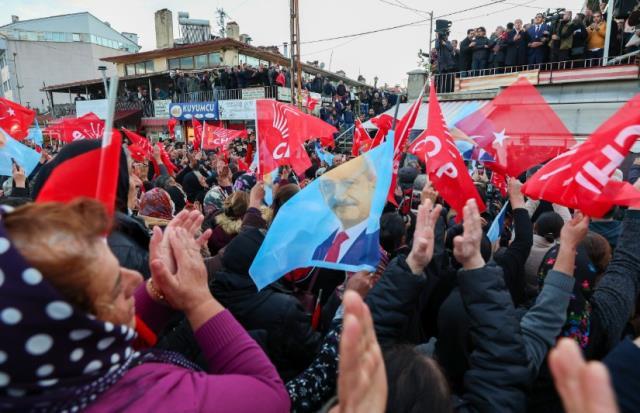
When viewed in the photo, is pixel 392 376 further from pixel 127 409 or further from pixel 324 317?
pixel 324 317

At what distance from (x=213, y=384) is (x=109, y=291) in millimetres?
335

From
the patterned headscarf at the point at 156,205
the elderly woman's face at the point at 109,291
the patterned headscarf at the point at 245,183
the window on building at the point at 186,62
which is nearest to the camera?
the elderly woman's face at the point at 109,291

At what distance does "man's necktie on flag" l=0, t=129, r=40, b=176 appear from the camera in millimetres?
4581

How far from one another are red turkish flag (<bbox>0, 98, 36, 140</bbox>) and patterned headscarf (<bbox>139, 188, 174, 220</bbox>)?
378cm

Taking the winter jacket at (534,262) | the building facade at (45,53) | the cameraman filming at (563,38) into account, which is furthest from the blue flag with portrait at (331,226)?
the building facade at (45,53)

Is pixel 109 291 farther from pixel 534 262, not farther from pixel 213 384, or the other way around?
pixel 534 262

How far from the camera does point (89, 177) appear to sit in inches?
50.1

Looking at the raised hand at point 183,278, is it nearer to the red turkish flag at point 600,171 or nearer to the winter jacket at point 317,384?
the winter jacket at point 317,384

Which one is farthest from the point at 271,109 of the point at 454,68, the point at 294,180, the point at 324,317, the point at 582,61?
the point at 454,68

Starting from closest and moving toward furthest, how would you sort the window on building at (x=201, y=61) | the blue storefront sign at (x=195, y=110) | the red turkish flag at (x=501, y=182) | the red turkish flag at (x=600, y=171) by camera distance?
the red turkish flag at (x=600, y=171) < the red turkish flag at (x=501, y=182) < the blue storefront sign at (x=195, y=110) < the window on building at (x=201, y=61)

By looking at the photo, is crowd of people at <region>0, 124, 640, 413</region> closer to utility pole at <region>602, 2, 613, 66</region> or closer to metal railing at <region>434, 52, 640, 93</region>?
utility pole at <region>602, 2, 613, 66</region>

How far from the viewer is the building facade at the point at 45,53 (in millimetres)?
44250

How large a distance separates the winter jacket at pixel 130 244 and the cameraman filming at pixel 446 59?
15.0m

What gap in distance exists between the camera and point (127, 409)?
88 centimetres
